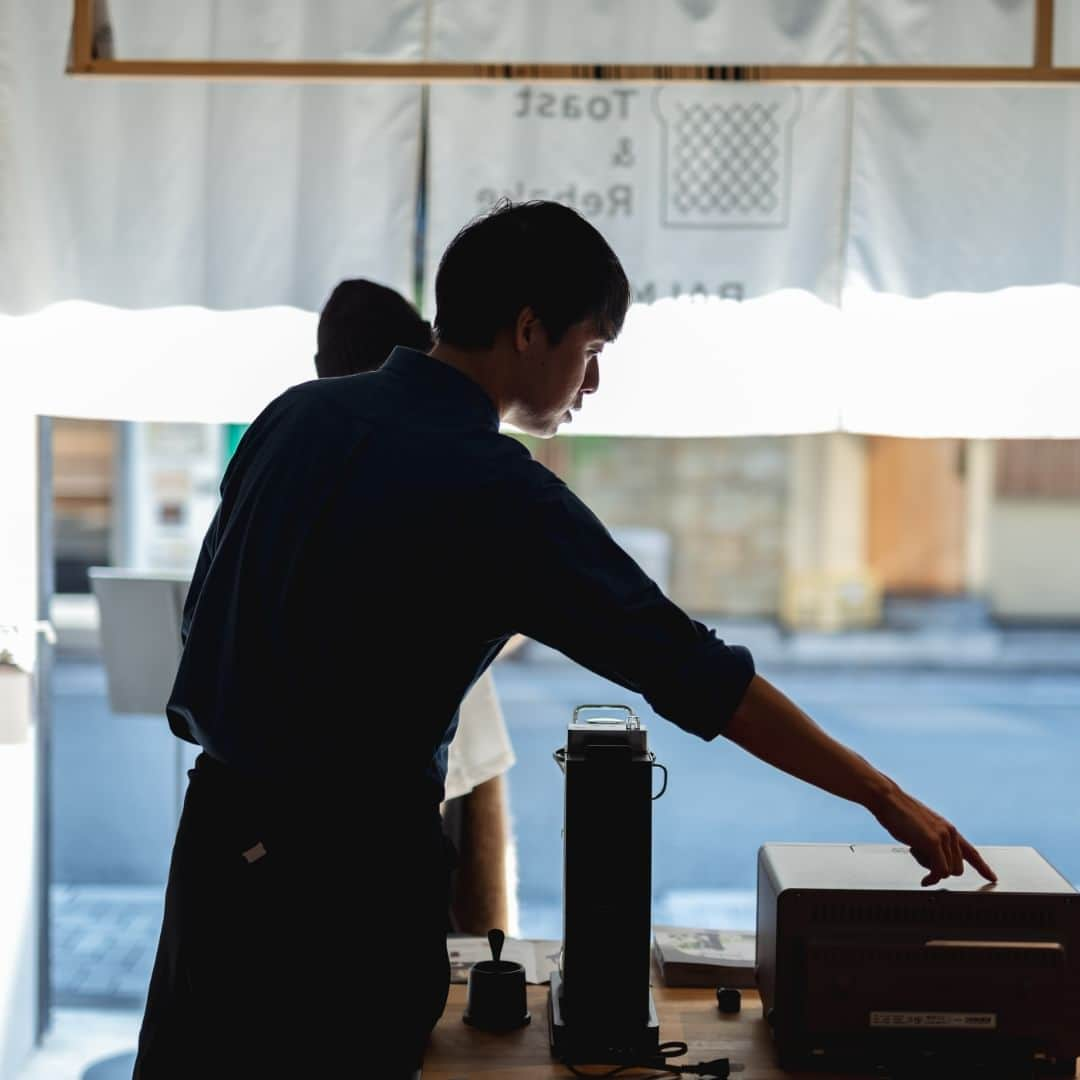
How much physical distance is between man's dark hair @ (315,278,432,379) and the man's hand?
1.02 meters

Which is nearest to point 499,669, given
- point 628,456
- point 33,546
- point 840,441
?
point 628,456

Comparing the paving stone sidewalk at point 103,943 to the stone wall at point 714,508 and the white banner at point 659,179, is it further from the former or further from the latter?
the stone wall at point 714,508

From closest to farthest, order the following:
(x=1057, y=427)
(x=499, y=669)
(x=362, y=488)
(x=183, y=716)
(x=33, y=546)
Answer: (x=362, y=488) < (x=183, y=716) < (x=1057, y=427) < (x=33, y=546) < (x=499, y=669)

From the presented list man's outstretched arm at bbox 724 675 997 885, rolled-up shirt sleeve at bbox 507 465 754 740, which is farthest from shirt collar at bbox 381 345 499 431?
man's outstretched arm at bbox 724 675 997 885

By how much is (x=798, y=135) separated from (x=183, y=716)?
162 cm

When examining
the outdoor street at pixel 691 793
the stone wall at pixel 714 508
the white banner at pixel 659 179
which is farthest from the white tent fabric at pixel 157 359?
the stone wall at pixel 714 508

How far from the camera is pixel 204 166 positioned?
240cm

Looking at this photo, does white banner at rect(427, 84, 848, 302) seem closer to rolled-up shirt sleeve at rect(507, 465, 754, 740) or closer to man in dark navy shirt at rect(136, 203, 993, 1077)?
man in dark navy shirt at rect(136, 203, 993, 1077)

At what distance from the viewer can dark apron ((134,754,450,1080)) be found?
3.72 ft

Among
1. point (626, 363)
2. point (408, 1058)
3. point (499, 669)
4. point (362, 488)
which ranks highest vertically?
point (626, 363)

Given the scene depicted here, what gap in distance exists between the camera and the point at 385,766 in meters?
1.13

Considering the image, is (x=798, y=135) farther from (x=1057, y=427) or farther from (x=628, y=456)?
(x=628, y=456)

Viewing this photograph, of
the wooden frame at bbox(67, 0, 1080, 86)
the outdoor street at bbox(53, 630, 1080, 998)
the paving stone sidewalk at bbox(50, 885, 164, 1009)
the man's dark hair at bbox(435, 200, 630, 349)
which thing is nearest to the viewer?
the man's dark hair at bbox(435, 200, 630, 349)

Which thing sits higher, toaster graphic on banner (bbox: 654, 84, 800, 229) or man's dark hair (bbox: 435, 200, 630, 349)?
toaster graphic on banner (bbox: 654, 84, 800, 229)
